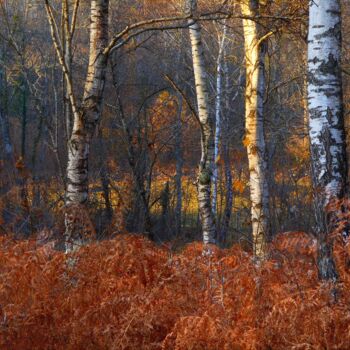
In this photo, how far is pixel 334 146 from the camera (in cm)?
489

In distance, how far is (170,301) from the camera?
4.89 m

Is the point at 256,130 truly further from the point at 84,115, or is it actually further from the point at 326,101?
the point at 326,101

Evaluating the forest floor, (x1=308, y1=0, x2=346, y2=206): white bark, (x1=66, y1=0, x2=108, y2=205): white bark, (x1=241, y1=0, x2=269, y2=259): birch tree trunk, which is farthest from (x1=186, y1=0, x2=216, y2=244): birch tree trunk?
(x1=308, y1=0, x2=346, y2=206): white bark

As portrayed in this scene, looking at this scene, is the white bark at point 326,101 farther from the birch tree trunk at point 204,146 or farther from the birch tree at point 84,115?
the birch tree trunk at point 204,146

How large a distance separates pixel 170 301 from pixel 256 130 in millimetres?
3232

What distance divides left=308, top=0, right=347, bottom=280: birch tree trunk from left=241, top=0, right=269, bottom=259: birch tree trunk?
2.39 meters

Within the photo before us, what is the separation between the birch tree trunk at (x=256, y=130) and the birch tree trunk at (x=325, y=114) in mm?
2390

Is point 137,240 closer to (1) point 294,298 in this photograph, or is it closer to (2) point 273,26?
(1) point 294,298

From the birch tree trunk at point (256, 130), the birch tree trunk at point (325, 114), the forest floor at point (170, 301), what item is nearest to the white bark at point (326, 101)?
the birch tree trunk at point (325, 114)

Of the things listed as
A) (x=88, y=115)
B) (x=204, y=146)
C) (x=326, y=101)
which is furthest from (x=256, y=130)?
(x=326, y=101)

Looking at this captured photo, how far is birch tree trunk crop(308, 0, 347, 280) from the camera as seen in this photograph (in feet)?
15.6

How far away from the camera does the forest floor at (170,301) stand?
4242mm

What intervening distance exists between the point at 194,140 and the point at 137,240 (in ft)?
54.9

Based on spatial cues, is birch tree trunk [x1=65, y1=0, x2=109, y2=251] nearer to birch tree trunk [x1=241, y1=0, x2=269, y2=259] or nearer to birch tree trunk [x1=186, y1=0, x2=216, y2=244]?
birch tree trunk [x1=186, y1=0, x2=216, y2=244]
